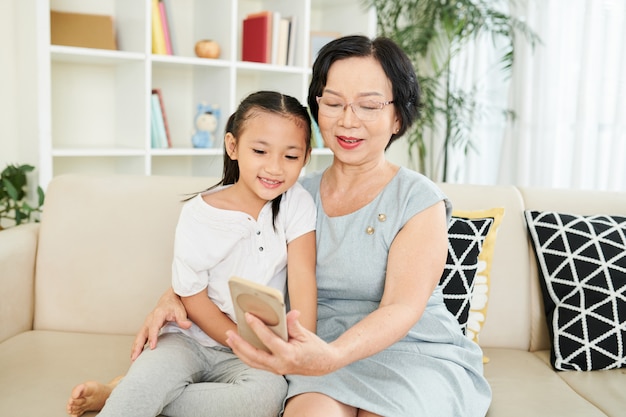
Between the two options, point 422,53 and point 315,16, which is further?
point 315,16

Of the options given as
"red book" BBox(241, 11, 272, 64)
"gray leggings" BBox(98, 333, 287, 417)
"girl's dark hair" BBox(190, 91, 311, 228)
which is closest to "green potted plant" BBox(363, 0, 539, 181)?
"red book" BBox(241, 11, 272, 64)

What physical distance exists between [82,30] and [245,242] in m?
1.94

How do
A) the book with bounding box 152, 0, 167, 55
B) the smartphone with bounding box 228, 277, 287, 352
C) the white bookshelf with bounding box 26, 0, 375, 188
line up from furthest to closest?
the book with bounding box 152, 0, 167, 55 < the white bookshelf with bounding box 26, 0, 375, 188 < the smartphone with bounding box 228, 277, 287, 352

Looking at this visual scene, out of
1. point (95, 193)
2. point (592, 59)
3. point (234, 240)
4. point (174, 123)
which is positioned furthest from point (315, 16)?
point (234, 240)

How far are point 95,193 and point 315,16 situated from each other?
7.89 ft

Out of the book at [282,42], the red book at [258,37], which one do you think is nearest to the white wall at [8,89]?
the red book at [258,37]

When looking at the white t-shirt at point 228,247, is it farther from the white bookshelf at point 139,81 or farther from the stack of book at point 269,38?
the stack of book at point 269,38

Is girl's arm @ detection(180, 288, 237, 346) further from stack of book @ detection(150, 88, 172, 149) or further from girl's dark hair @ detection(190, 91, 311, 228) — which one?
stack of book @ detection(150, 88, 172, 149)

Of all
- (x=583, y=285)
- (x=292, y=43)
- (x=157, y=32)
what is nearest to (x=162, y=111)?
(x=157, y=32)

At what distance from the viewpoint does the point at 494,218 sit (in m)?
1.93

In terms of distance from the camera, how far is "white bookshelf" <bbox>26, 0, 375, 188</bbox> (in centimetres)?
299

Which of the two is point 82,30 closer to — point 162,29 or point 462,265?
point 162,29

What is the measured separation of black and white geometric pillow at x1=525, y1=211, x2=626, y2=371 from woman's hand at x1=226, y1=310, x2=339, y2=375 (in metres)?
0.91

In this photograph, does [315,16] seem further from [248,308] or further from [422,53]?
[248,308]
